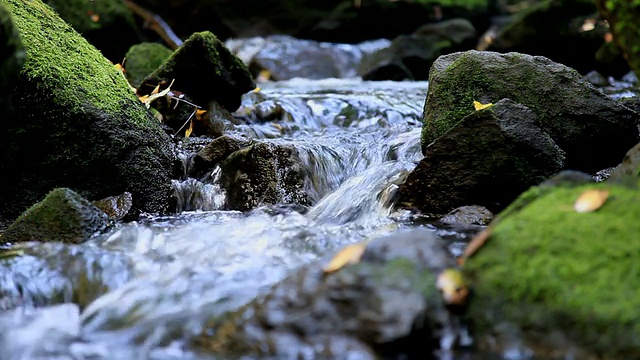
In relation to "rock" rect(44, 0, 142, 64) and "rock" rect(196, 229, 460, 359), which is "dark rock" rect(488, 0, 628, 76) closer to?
"rock" rect(44, 0, 142, 64)

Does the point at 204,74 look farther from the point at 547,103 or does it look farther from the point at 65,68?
the point at 547,103

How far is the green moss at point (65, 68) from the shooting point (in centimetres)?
421

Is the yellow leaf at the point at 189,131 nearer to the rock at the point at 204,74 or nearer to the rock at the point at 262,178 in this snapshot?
the rock at the point at 204,74

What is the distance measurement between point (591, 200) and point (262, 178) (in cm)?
278

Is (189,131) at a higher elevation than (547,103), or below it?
below

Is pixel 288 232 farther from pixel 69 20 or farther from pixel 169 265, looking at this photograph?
pixel 69 20

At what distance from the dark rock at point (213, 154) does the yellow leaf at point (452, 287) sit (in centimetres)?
320

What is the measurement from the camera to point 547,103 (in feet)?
15.6

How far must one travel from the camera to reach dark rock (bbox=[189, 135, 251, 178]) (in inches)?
201

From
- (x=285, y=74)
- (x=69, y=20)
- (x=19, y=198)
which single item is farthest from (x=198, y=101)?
(x=285, y=74)

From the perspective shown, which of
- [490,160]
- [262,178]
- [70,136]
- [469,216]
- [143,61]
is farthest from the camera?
[143,61]

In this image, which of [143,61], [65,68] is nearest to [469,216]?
[65,68]

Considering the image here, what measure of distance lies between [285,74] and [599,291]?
437 inches

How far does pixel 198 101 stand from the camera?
22.0 feet
